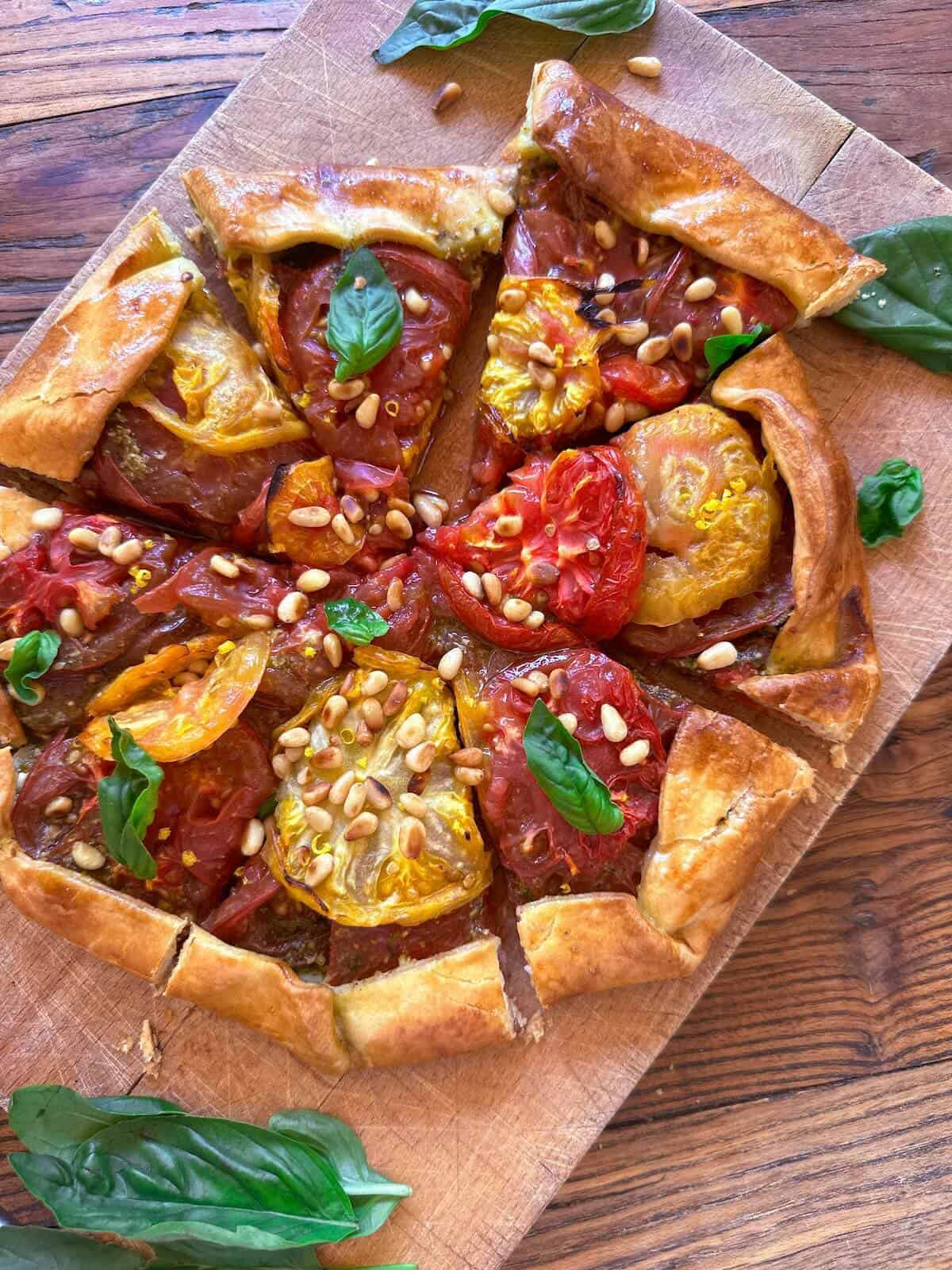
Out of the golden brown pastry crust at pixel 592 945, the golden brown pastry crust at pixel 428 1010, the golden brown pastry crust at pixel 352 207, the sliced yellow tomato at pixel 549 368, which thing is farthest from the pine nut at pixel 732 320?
the golden brown pastry crust at pixel 428 1010

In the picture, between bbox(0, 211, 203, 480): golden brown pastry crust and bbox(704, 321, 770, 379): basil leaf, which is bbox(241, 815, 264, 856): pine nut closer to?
bbox(0, 211, 203, 480): golden brown pastry crust

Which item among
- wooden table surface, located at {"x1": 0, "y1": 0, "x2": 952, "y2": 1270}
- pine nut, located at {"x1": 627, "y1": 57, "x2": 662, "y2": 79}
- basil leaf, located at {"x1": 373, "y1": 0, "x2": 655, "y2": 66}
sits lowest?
wooden table surface, located at {"x1": 0, "y1": 0, "x2": 952, "y2": 1270}

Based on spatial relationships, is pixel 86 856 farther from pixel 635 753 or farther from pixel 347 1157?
pixel 635 753

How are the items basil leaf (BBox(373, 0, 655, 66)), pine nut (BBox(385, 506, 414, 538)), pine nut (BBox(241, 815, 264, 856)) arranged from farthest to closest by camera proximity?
basil leaf (BBox(373, 0, 655, 66)) → pine nut (BBox(385, 506, 414, 538)) → pine nut (BBox(241, 815, 264, 856))

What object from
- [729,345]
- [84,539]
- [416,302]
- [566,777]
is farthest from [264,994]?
[729,345]

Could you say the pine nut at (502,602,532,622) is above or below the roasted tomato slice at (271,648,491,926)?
above

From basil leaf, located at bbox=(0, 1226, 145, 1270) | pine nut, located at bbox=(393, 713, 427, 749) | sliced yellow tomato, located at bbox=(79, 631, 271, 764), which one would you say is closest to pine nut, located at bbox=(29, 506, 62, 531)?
sliced yellow tomato, located at bbox=(79, 631, 271, 764)
